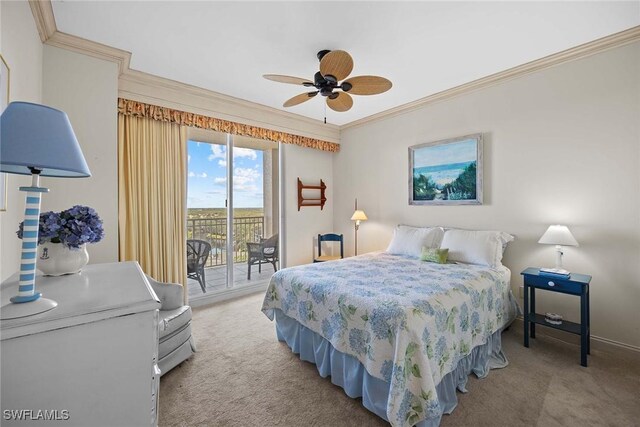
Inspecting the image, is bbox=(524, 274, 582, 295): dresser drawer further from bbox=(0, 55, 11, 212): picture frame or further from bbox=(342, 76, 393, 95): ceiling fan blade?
bbox=(0, 55, 11, 212): picture frame

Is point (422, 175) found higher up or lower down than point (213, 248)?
higher up

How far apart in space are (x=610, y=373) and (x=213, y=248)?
431 centimetres

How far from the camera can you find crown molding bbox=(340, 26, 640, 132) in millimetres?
2358

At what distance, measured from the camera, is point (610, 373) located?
7.08ft

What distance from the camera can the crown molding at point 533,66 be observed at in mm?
2358

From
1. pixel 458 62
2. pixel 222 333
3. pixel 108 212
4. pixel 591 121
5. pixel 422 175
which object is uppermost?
pixel 458 62

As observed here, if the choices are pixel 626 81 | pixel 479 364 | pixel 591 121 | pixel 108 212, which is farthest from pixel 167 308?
pixel 626 81

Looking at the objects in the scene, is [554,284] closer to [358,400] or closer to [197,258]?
[358,400]

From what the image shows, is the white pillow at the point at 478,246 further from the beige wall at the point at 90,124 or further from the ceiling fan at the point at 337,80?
the beige wall at the point at 90,124

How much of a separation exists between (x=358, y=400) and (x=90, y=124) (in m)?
3.16

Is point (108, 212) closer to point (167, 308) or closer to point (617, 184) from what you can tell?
point (167, 308)

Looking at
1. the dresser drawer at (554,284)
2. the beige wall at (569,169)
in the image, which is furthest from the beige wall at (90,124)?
the dresser drawer at (554,284)

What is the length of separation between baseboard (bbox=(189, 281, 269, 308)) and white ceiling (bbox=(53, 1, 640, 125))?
2793mm

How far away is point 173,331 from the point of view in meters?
2.18
